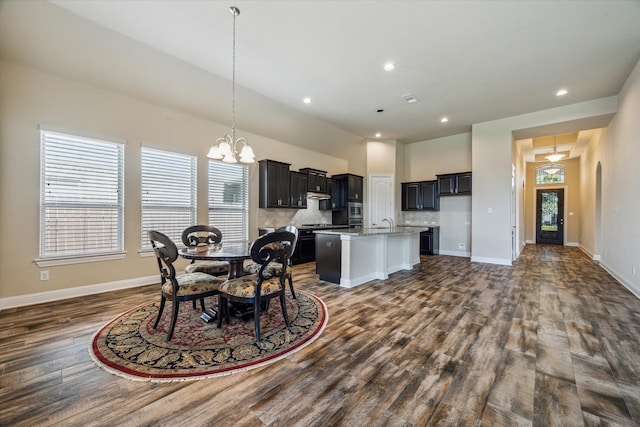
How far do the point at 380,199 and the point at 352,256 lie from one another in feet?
13.8

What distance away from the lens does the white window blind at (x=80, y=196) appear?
3428 millimetres

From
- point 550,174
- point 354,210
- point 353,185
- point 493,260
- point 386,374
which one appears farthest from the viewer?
point 550,174

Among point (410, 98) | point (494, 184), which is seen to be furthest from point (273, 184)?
point (494, 184)

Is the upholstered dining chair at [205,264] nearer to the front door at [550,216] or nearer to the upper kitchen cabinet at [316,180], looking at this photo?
the upper kitchen cabinet at [316,180]

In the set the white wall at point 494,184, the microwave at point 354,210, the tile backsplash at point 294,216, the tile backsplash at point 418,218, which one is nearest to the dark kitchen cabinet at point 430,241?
the tile backsplash at point 418,218

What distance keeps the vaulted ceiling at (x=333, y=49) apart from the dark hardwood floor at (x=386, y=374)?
3.29m

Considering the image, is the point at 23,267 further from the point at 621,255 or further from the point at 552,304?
the point at 621,255

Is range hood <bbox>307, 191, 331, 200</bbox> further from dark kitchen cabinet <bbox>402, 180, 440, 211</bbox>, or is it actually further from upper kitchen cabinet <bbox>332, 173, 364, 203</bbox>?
dark kitchen cabinet <bbox>402, 180, 440, 211</bbox>

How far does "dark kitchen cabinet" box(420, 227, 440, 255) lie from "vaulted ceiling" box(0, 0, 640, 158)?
11.8 ft

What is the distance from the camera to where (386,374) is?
1.88m

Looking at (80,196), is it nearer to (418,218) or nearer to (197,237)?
(197,237)

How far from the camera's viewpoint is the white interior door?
25.6 ft

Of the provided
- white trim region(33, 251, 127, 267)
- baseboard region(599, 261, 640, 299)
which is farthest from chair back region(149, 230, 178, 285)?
baseboard region(599, 261, 640, 299)

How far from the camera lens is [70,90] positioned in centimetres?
353
